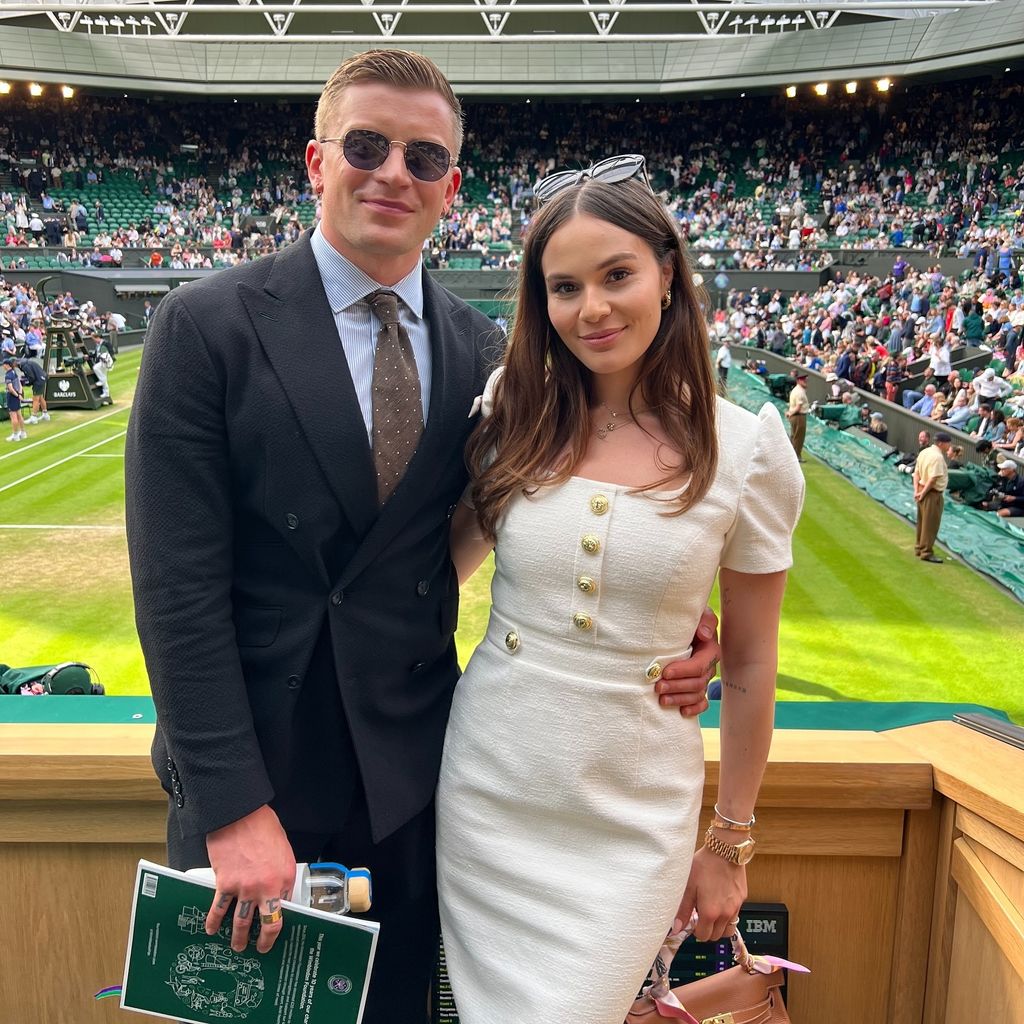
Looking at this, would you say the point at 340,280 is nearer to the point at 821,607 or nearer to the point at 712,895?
the point at 712,895

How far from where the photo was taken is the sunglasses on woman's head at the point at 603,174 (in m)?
1.58

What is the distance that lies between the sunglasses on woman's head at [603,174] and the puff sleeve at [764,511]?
45 cm

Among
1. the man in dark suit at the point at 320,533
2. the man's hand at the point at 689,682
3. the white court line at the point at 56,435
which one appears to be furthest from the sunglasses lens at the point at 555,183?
the white court line at the point at 56,435

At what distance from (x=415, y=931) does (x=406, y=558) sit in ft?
2.24

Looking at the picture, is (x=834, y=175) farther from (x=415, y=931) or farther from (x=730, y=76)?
(x=415, y=931)

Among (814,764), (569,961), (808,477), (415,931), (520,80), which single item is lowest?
(808,477)

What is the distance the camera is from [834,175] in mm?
30609

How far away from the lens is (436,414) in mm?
1646

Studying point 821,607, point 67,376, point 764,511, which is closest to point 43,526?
point 67,376

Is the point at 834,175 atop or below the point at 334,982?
atop

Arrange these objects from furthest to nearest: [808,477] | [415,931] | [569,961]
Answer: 1. [808,477]
2. [415,931]
3. [569,961]

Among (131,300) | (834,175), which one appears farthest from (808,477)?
(834,175)

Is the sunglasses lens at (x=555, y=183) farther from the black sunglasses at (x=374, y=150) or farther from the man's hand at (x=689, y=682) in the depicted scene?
the man's hand at (x=689, y=682)

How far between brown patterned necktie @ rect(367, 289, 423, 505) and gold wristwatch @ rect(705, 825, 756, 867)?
2.54 feet
